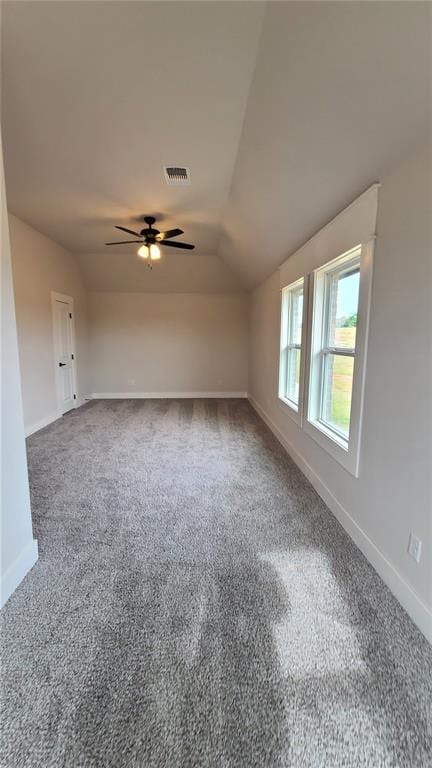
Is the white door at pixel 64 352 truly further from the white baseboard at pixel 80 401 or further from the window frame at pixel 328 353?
the window frame at pixel 328 353

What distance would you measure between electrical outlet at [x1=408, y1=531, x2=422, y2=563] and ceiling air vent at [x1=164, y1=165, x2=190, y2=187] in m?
3.22

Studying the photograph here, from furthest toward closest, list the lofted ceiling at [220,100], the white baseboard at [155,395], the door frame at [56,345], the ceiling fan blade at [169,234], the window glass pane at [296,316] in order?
the white baseboard at [155,395]
the door frame at [56,345]
the window glass pane at [296,316]
the ceiling fan blade at [169,234]
the lofted ceiling at [220,100]

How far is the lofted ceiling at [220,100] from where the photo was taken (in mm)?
1317

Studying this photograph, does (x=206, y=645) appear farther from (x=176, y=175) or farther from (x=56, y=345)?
(x=56, y=345)

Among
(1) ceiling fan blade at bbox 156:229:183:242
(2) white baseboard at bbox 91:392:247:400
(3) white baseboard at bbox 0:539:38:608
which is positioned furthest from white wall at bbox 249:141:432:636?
(2) white baseboard at bbox 91:392:247:400

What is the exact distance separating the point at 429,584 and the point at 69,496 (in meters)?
2.50

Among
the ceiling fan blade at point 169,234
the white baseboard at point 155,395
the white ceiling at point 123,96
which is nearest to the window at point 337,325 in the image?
the white ceiling at point 123,96

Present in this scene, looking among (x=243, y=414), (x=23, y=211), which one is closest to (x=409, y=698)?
(x=243, y=414)

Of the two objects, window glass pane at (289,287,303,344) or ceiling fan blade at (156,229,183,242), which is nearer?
ceiling fan blade at (156,229,183,242)

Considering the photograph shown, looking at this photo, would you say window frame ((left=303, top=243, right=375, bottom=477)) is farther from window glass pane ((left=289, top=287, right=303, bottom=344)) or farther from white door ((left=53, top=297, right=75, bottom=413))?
white door ((left=53, top=297, right=75, bottom=413))

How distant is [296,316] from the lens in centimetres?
385

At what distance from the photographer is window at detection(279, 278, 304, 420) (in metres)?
3.76

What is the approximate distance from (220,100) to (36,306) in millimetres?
3601

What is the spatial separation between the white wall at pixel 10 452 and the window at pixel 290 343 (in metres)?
2.80
